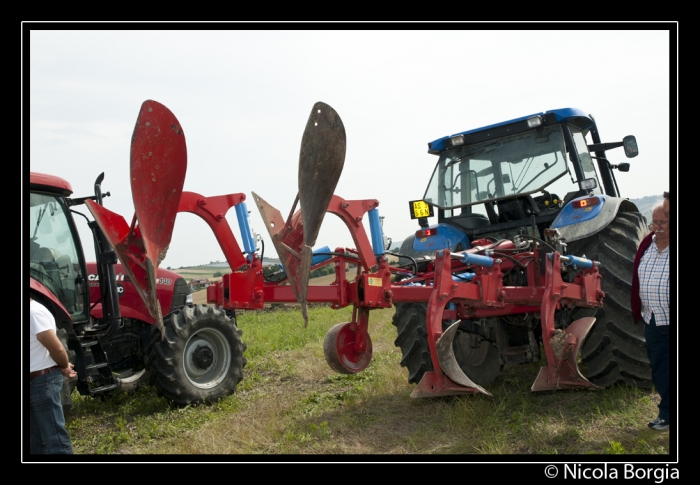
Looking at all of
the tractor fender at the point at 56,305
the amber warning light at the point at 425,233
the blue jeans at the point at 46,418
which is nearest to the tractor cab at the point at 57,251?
the tractor fender at the point at 56,305

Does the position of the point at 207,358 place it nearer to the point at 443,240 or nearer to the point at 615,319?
the point at 443,240

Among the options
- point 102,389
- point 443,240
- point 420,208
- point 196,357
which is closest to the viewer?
point 102,389

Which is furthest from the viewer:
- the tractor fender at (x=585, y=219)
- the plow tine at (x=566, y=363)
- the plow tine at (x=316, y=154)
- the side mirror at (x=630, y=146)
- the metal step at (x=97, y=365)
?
the side mirror at (x=630, y=146)

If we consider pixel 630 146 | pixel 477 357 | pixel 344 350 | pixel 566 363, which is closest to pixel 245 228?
pixel 344 350

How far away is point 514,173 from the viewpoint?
18.6ft

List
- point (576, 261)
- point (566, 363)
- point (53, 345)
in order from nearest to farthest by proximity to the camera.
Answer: point (53, 345), point (566, 363), point (576, 261)

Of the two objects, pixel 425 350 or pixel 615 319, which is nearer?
pixel 615 319

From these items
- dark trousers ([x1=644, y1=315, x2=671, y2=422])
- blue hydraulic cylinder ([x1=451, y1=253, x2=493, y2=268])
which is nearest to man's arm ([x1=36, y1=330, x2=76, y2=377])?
blue hydraulic cylinder ([x1=451, y1=253, x2=493, y2=268])

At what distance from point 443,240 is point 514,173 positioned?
2.80 ft

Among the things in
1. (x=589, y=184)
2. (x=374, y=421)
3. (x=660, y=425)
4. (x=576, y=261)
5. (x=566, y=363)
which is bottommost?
(x=374, y=421)

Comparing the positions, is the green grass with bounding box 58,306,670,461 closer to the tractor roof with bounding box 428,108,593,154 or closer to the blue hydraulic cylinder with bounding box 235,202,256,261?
the blue hydraulic cylinder with bounding box 235,202,256,261

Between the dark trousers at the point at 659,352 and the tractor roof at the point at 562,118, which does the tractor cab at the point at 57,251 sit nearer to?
the tractor roof at the point at 562,118

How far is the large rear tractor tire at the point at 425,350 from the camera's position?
5137mm
